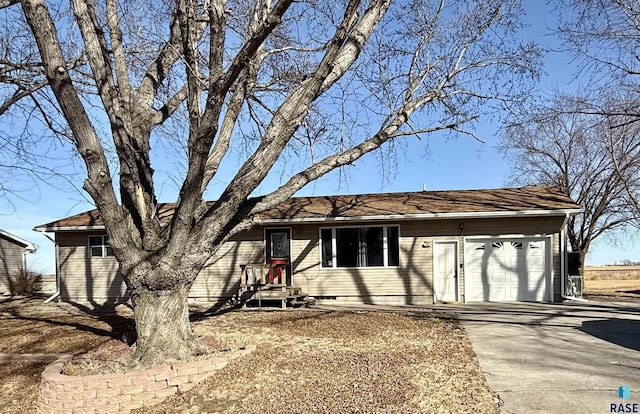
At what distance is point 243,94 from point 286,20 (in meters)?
2.24

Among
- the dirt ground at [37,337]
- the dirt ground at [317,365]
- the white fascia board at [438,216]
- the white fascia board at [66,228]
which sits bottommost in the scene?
the dirt ground at [37,337]

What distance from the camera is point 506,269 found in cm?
1306

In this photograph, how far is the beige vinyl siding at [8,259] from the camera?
25083 millimetres

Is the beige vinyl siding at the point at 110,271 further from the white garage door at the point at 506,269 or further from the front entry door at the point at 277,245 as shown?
the white garage door at the point at 506,269

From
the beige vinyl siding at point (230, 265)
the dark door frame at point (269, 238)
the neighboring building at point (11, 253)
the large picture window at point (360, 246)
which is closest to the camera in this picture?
the large picture window at point (360, 246)

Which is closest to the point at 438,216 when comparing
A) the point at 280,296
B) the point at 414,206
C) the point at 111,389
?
the point at 414,206

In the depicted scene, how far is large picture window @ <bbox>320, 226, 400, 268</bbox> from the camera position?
1352cm

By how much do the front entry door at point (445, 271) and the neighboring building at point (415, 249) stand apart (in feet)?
0.09

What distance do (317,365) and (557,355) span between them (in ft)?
11.1

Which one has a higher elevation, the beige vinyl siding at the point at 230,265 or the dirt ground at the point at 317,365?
the beige vinyl siding at the point at 230,265

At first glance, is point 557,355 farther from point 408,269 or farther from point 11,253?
point 11,253

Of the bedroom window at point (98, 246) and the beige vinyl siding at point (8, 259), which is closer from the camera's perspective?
the bedroom window at point (98, 246)

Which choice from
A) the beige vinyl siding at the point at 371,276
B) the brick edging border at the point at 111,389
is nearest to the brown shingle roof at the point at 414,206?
the beige vinyl siding at the point at 371,276

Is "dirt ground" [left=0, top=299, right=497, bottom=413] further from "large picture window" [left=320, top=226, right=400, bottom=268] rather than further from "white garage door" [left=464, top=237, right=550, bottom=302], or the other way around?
"white garage door" [left=464, top=237, right=550, bottom=302]
